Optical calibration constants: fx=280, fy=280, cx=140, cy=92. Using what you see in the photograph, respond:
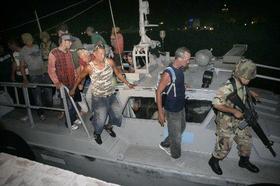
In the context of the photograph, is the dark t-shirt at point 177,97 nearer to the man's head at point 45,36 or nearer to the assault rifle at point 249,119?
the assault rifle at point 249,119

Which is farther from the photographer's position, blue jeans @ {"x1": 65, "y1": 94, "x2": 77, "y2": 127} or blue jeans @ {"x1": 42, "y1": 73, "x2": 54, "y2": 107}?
blue jeans @ {"x1": 42, "y1": 73, "x2": 54, "y2": 107}

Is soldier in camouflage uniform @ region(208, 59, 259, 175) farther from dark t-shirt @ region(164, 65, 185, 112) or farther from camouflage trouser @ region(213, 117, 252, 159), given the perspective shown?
dark t-shirt @ region(164, 65, 185, 112)

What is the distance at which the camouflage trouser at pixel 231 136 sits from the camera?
165 inches

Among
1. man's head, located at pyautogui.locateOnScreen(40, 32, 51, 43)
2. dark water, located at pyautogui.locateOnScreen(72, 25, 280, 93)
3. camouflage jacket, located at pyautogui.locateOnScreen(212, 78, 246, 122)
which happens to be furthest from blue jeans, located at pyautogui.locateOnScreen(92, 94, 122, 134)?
dark water, located at pyautogui.locateOnScreen(72, 25, 280, 93)

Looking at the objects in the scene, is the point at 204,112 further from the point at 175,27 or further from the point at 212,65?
the point at 175,27

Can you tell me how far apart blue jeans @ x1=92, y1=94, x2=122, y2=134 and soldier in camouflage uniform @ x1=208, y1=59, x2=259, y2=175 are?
1843 millimetres

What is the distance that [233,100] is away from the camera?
4.00 meters

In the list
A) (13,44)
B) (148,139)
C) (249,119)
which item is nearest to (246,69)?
(249,119)

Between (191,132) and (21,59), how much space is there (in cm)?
404

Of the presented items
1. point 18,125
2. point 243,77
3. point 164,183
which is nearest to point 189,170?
point 164,183

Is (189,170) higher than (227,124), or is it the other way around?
(227,124)

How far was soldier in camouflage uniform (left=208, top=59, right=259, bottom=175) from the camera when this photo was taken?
153 inches

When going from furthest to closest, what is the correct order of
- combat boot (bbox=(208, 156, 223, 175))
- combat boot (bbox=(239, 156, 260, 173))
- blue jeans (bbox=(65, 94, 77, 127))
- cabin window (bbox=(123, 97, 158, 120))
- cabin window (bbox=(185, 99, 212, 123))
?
cabin window (bbox=(123, 97, 158, 120))
blue jeans (bbox=(65, 94, 77, 127))
cabin window (bbox=(185, 99, 212, 123))
combat boot (bbox=(208, 156, 223, 175))
combat boot (bbox=(239, 156, 260, 173))

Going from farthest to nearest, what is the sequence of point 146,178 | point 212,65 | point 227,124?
point 212,65 < point 146,178 < point 227,124
